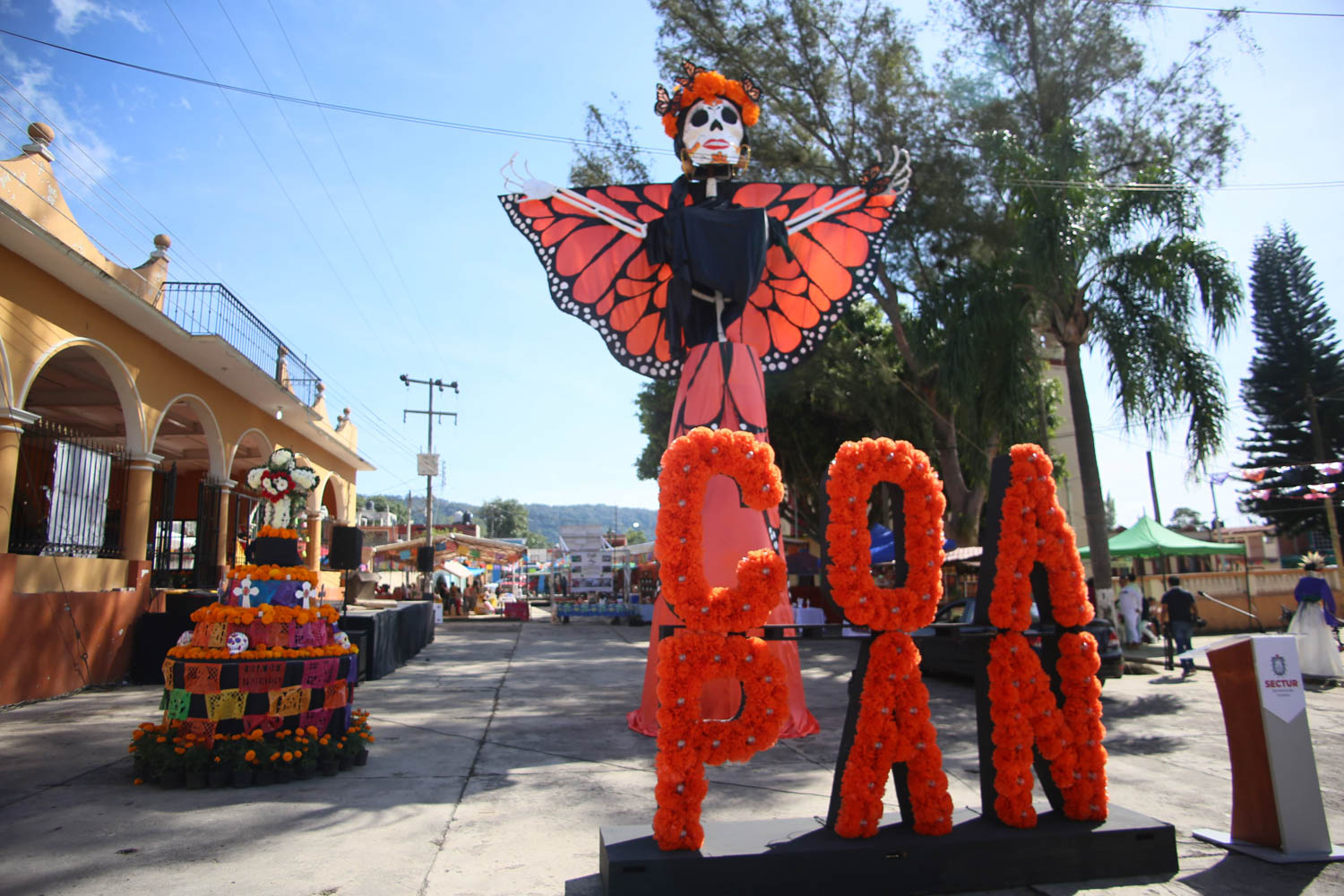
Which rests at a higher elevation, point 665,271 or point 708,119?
point 708,119

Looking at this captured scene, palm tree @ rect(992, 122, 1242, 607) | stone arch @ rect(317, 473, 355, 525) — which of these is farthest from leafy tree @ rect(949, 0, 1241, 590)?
stone arch @ rect(317, 473, 355, 525)

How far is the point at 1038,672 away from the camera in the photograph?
430 centimetres

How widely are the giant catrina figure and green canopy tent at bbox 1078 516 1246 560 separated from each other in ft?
46.3

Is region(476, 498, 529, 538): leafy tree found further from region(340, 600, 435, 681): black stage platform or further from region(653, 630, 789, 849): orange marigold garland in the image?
region(653, 630, 789, 849): orange marigold garland

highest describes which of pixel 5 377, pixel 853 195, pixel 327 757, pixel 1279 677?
pixel 853 195

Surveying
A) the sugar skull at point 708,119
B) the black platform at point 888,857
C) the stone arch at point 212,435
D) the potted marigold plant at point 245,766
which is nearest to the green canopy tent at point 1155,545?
the sugar skull at point 708,119

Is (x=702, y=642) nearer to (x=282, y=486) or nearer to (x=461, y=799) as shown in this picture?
(x=461, y=799)

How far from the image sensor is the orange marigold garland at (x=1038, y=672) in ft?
13.7

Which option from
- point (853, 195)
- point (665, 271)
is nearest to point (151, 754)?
point (665, 271)

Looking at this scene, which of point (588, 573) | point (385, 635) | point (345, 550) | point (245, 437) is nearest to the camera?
point (345, 550)

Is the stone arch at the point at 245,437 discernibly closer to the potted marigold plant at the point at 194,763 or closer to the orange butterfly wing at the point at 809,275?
the potted marigold plant at the point at 194,763

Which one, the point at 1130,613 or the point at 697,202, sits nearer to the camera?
the point at 697,202

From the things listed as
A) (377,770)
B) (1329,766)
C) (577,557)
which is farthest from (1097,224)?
(577,557)

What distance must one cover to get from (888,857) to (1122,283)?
35.4 ft
